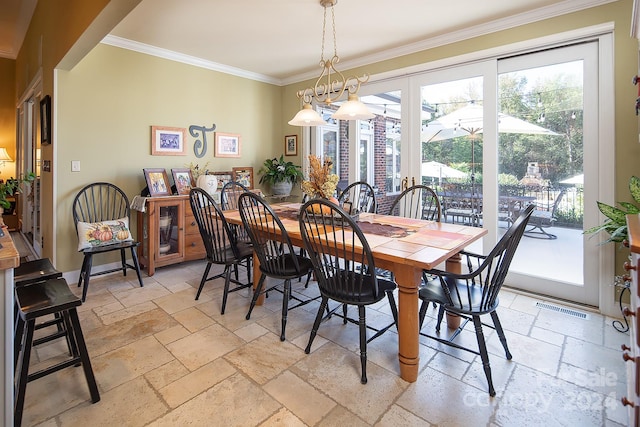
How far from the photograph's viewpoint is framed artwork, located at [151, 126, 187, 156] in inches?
158

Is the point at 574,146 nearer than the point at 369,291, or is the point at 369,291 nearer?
the point at 369,291

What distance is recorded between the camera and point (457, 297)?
193cm

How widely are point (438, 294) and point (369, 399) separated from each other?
2.30ft

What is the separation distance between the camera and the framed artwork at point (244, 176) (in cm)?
471

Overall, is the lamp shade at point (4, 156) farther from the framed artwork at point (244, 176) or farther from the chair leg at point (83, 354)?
the chair leg at point (83, 354)

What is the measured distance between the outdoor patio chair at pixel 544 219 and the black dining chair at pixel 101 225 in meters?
3.82

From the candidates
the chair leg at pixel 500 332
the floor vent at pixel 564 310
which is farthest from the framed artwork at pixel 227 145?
the floor vent at pixel 564 310

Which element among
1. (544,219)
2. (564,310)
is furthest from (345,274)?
(544,219)

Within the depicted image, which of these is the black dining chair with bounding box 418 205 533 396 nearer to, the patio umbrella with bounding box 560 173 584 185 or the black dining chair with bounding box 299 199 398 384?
the black dining chair with bounding box 299 199 398 384

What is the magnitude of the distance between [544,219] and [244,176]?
11.8ft

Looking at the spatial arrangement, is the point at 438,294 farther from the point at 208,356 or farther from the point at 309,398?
the point at 208,356

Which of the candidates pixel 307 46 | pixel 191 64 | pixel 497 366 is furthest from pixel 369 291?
pixel 191 64

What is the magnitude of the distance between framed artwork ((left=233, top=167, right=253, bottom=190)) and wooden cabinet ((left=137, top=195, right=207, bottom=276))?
944 mm

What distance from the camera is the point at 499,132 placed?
329 cm
